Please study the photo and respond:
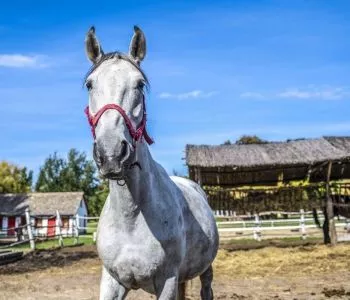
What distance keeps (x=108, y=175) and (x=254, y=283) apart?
7.65m

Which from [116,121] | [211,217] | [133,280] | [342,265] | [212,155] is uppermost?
[212,155]

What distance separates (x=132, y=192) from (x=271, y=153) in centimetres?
1517

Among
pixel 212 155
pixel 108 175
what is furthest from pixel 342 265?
pixel 108 175

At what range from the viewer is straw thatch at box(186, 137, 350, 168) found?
16609mm

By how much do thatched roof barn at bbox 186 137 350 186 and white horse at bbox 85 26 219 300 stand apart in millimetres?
12978

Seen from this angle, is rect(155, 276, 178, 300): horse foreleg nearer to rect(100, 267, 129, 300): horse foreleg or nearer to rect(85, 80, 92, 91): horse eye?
rect(100, 267, 129, 300): horse foreleg

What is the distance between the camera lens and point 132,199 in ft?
10.2

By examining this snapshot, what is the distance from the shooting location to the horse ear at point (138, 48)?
3.10 meters

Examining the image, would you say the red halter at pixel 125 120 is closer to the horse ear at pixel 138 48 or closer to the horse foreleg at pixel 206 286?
the horse ear at pixel 138 48

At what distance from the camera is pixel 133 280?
126 inches

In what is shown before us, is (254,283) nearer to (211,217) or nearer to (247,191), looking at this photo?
(211,217)

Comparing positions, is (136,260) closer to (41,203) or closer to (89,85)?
(89,85)

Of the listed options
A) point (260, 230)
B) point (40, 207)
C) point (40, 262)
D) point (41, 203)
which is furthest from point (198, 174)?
point (41, 203)

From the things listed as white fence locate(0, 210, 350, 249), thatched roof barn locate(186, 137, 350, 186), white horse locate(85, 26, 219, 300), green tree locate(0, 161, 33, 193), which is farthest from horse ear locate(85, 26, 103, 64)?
green tree locate(0, 161, 33, 193)
